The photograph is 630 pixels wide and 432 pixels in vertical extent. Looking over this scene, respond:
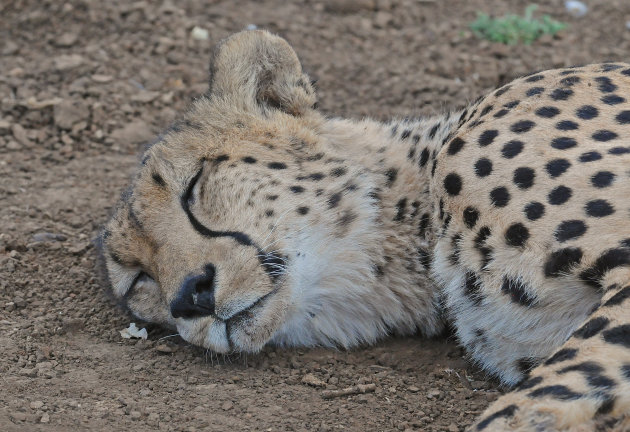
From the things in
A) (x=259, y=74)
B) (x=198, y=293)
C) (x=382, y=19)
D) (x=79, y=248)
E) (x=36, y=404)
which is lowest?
(x=79, y=248)

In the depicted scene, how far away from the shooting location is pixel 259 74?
3578mm

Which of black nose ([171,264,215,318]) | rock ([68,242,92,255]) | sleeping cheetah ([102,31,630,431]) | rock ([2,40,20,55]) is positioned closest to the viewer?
sleeping cheetah ([102,31,630,431])

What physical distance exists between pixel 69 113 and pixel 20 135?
0.95 feet

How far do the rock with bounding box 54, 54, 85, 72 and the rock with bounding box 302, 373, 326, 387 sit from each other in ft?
10.0

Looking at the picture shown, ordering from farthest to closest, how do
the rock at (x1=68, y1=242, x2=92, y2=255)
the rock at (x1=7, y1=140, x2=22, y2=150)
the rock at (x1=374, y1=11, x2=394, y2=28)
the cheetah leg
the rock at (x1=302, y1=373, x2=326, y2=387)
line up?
the rock at (x1=374, y1=11, x2=394, y2=28) → the rock at (x1=7, y1=140, x2=22, y2=150) → the rock at (x1=68, y1=242, x2=92, y2=255) → the rock at (x1=302, y1=373, x2=326, y2=387) → the cheetah leg

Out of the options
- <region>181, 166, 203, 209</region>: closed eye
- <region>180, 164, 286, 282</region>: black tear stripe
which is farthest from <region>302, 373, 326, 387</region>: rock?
<region>181, 166, 203, 209</region>: closed eye

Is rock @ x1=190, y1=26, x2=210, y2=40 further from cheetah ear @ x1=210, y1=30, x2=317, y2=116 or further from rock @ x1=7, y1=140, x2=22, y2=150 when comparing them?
cheetah ear @ x1=210, y1=30, x2=317, y2=116

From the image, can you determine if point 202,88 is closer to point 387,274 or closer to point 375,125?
point 375,125

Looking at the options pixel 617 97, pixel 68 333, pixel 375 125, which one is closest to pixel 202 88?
pixel 375 125

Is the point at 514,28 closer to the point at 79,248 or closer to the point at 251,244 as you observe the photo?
the point at 79,248

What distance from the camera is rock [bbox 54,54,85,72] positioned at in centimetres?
553

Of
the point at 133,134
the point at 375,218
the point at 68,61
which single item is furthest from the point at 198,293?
the point at 68,61

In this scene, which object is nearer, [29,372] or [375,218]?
[29,372]

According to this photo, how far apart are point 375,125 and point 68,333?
146 cm
